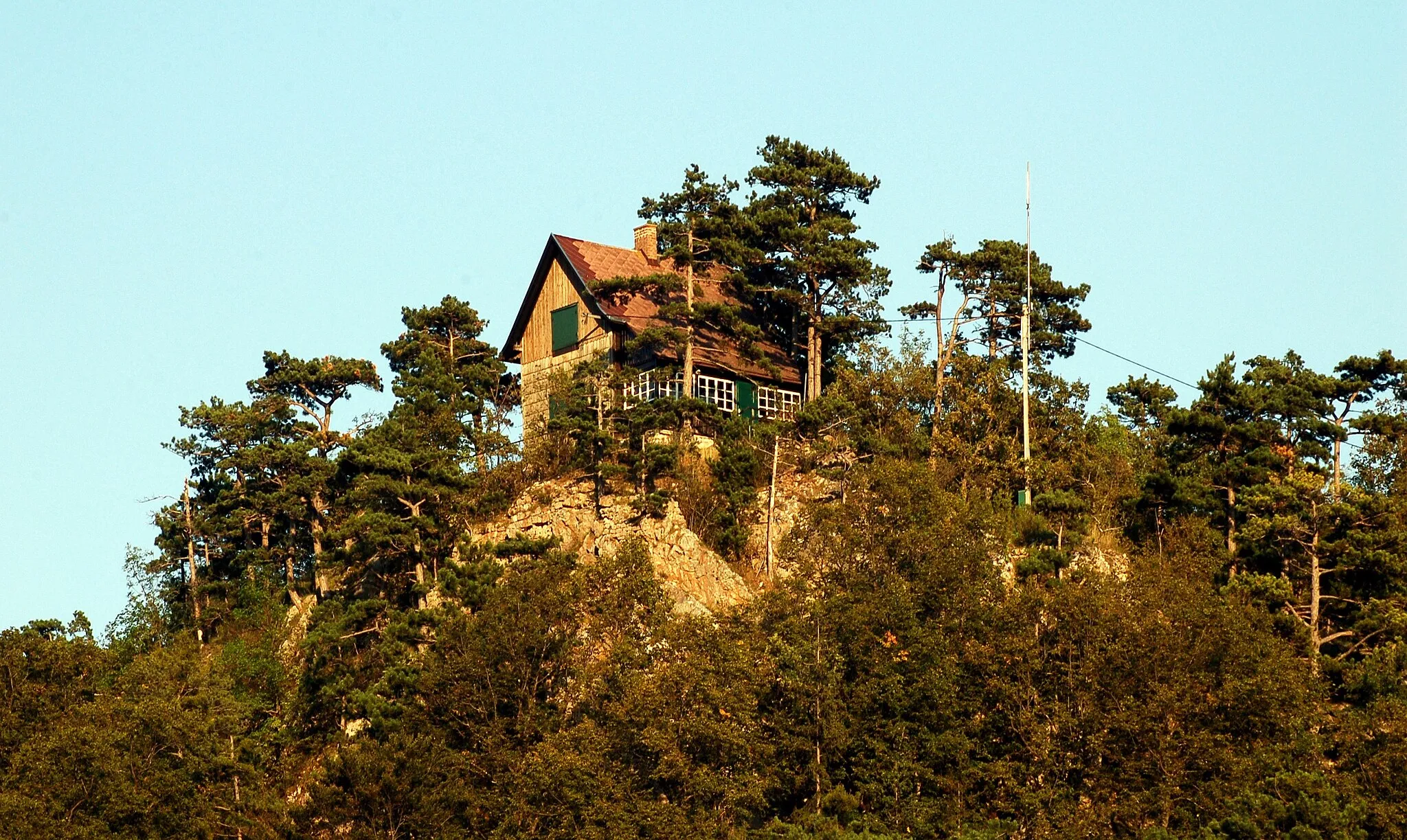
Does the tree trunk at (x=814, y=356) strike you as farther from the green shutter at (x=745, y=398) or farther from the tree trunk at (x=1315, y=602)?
the tree trunk at (x=1315, y=602)

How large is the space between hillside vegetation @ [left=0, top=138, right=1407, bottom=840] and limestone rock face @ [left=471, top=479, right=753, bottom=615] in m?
0.82

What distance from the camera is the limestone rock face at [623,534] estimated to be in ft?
194

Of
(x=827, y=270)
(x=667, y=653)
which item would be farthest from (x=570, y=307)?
(x=667, y=653)

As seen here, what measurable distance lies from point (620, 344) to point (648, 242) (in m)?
7.36

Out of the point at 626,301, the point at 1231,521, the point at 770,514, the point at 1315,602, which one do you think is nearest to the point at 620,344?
the point at 626,301

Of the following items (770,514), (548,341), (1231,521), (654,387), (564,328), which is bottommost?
(1231,521)

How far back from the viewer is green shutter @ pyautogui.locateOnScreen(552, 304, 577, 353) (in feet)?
238

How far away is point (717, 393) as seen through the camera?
229 feet

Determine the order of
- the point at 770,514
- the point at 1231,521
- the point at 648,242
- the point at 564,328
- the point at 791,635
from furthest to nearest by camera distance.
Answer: the point at 648,242 → the point at 564,328 → the point at 770,514 → the point at 1231,521 → the point at 791,635

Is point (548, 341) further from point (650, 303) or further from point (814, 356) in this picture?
point (814, 356)

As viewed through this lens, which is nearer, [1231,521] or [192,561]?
[1231,521]

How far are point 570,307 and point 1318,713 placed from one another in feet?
109

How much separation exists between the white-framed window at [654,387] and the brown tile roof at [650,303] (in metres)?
1.07

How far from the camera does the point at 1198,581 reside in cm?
5584
